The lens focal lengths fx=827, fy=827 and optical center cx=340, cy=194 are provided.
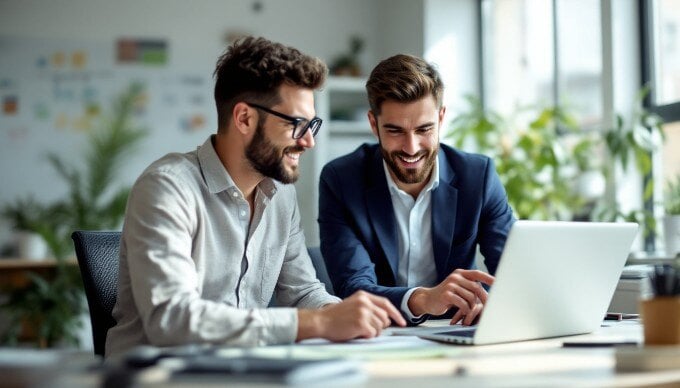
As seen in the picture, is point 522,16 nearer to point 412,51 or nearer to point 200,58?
point 412,51

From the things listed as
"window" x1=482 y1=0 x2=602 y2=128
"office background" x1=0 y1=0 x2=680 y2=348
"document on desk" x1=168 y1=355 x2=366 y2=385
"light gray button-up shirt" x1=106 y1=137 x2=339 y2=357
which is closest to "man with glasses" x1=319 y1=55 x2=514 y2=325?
"light gray button-up shirt" x1=106 y1=137 x2=339 y2=357

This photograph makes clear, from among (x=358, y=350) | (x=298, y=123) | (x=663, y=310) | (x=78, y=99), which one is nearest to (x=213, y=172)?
(x=298, y=123)

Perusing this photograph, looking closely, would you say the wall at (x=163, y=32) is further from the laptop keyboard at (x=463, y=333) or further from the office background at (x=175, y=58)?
the laptop keyboard at (x=463, y=333)

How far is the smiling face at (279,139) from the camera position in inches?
77.4

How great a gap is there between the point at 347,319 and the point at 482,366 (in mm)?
343

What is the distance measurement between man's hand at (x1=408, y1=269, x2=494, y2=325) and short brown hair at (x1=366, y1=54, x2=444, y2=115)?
67cm

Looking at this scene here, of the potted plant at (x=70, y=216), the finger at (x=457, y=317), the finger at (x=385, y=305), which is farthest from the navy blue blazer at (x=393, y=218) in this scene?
the potted plant at (x=70, y=216)

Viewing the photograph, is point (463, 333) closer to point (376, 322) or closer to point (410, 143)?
point (376, 322)

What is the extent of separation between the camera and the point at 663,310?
1441 mm

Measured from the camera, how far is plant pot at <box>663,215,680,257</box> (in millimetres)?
3492

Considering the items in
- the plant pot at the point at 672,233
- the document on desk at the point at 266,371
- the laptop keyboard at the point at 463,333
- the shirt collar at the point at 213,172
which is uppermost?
the shirt collar at the point at 213,172

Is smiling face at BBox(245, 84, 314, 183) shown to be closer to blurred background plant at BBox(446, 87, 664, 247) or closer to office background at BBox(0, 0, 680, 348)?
blurred background plant at BBox(446, 87, 664, 247)

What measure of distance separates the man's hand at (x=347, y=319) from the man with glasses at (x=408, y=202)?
27.1 inches

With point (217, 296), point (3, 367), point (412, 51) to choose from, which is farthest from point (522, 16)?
point (3, 367)
